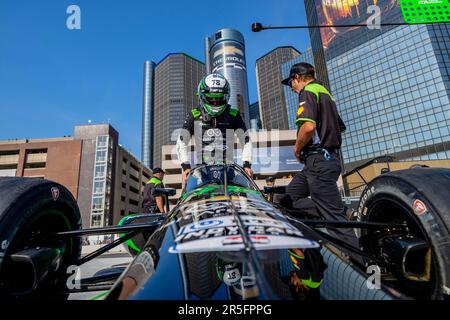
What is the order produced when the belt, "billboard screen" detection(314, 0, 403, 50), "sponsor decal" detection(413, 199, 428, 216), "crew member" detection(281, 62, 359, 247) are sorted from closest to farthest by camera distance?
"sponsor decal" detection(413, 199, 428, 216) < "crew member" detection(281, 62, 359, 247) < the belt < "billboard screen" detection(314, 0, 403, 50)

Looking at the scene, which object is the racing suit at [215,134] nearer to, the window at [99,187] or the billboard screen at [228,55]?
the window at [99,187]

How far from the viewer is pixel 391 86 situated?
229 feet

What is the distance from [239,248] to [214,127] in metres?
3.42

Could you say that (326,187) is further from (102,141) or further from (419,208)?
(102,141)

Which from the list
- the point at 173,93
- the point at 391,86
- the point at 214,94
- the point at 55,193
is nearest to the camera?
the point at 55,193

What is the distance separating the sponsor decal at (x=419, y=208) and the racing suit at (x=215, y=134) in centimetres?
259

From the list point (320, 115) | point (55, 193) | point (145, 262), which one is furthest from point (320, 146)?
point (55, 193)

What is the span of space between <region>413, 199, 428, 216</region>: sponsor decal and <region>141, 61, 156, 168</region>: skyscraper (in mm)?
163083

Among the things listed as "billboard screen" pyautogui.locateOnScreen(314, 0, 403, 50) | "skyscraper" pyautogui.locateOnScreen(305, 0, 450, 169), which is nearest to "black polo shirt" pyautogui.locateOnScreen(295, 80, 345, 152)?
"skyscraper" pyautogui.locateOnScreen(305, 0, 450, 169)

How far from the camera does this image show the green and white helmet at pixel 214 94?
409cm

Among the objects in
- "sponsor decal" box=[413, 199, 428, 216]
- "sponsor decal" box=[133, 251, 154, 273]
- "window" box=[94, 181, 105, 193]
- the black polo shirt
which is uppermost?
"window" box=[94, 181, 105, 193]

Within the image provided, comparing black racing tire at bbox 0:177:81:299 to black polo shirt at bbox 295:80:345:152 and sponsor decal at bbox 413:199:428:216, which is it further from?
sponsor decal at bbox 413:199:428:216

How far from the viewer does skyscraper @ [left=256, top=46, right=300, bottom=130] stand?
13850 centimetres

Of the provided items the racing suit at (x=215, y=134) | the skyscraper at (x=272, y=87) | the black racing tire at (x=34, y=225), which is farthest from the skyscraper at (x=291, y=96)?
the black racing tire at (x=34, y=225)
